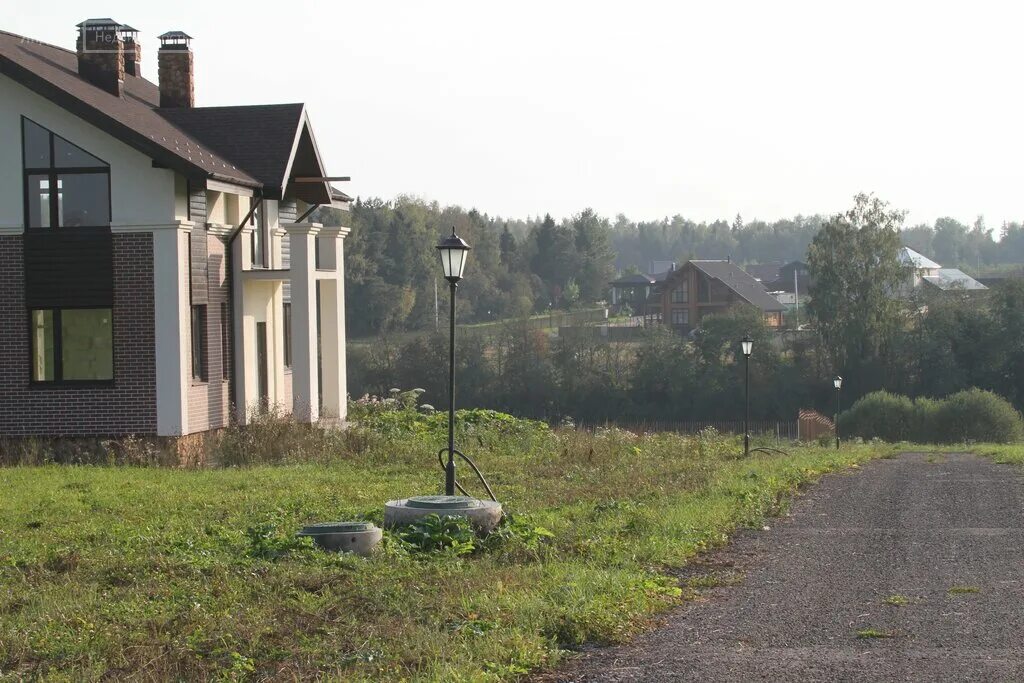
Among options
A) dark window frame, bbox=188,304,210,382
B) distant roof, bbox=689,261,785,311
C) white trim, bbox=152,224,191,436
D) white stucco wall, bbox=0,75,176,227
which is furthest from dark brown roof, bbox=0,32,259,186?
distant roof, bbox=689,261,785,311

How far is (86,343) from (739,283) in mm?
74248

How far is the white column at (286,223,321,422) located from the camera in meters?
23.6

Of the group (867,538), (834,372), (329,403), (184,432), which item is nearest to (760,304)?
(834,372)

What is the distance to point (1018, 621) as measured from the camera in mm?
8211

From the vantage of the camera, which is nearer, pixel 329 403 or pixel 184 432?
pixel 184 432

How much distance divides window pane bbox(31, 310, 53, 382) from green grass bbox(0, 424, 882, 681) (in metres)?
4.32

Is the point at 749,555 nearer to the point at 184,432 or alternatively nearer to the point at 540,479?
the point at 540,479

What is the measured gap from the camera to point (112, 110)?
21031 millimetres

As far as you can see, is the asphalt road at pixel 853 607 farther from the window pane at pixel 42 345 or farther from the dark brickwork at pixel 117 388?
the window pane at pixel 42 345

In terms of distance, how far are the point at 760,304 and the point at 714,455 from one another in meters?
68.6

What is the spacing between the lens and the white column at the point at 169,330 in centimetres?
2059

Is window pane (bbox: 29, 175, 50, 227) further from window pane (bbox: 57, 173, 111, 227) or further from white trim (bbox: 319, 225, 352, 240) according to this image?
white trim (bbox: 319, 225, 352, 240)

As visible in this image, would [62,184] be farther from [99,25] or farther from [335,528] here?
[335,528]


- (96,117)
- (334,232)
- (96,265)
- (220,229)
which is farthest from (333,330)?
(96,117)
